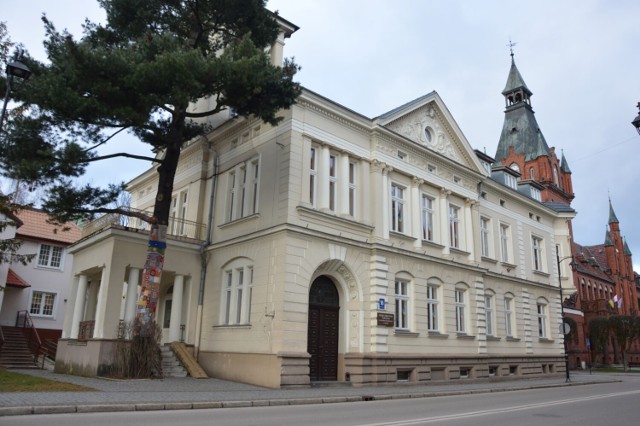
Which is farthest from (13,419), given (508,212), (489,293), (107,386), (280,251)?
(508,212)

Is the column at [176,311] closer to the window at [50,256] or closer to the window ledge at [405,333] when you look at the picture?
the window ledge at [405,333]

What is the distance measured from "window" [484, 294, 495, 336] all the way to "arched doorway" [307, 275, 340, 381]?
10.6m

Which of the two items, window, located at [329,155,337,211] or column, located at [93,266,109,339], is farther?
window, located at [329,155,337,211]

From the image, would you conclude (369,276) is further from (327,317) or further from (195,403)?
(195,403)

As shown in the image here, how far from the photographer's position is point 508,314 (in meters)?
29.8

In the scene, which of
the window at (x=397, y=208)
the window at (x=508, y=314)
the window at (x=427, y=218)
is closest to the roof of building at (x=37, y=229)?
the window at (x=397, y=208)

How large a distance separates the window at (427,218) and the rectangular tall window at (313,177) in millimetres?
6750

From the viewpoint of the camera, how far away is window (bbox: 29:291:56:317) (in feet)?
107

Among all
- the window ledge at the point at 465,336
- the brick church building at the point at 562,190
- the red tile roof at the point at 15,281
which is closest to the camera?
the window ledge at the point at 465,336

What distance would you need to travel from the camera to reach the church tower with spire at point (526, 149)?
2312 inches

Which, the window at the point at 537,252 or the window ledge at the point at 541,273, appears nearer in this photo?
the window ledge at the point at 541,273

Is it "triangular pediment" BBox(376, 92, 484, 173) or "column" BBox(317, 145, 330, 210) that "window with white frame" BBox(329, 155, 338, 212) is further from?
"triangular pediment" BBox(376, 92, 484, 173)

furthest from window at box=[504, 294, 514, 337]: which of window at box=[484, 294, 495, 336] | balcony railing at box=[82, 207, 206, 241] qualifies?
balcony railing at box=[82, 207, 206, 241]

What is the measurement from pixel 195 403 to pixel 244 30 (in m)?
12.6
